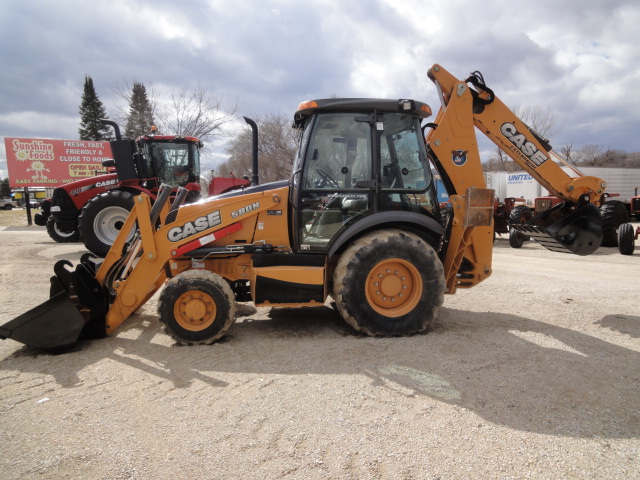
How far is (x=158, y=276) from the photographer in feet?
14.3

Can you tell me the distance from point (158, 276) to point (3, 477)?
2306mm

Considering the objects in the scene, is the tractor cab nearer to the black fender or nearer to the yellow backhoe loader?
the yellow backhoe loader

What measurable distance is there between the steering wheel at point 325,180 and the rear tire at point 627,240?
9.83 metres

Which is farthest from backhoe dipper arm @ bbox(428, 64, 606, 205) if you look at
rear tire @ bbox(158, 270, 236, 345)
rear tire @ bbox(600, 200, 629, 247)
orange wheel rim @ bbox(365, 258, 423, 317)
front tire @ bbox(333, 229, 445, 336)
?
rear tire @ bbox(600, 200, 629, 247)

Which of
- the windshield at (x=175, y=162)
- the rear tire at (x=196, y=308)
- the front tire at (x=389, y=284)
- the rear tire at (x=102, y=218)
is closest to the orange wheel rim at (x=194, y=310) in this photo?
the rear tire at (x=196, y=308)

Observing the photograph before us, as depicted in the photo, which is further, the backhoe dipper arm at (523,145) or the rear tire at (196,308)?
the backhoe dipper arm at (523,145)

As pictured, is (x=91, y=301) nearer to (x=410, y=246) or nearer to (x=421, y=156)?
(x=410, y=246)

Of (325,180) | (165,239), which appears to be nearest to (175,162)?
(165,239)

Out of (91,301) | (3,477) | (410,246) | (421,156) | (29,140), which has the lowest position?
(3,477)

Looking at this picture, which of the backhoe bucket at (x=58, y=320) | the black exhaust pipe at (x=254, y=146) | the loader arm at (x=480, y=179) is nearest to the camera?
the backhoe bucket at (x=58, y=320)

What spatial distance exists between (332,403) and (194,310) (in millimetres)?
1793

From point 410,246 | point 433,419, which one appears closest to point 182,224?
point 410,246

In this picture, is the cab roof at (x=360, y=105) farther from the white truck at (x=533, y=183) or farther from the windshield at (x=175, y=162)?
the white truck at (x=533, y=183)

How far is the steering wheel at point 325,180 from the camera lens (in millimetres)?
4320
